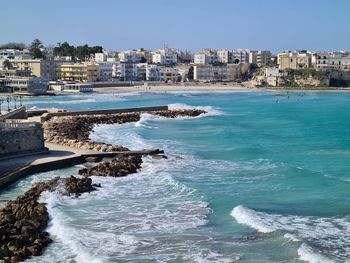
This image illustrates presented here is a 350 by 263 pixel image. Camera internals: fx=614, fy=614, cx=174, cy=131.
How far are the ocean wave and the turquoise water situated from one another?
0.03 metres

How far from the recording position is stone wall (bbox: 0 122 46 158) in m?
25.7

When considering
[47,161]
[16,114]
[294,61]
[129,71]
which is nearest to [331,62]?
[294,61]

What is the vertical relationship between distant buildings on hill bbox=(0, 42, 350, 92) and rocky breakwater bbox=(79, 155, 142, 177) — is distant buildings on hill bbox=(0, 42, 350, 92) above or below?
above

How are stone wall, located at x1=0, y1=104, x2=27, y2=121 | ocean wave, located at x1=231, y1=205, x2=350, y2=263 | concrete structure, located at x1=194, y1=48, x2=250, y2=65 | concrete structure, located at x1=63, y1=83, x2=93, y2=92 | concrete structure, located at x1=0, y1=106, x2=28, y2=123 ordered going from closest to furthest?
ocean wave, located at x1=231, y1=205, x2=350, y2=263
concrete structure, located at x1=0, y1=106, x2=28, y2=123
stone wall, located at x1=0, y1=104, x2=27, y2=121
concrete structure, located at x1=63, y1=83, x2=93, y2=92
concrete structure, located at x1=194, y1=48, x2=250, y2=65

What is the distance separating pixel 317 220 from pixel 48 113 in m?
30.3

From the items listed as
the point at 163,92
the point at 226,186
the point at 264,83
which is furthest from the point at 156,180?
the point at 264,83

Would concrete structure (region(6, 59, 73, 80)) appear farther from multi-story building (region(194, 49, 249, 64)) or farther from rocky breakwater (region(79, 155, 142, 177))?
rocky breakwater (region(79, 155, 142, 177))

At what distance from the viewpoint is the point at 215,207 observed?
19.2 metres

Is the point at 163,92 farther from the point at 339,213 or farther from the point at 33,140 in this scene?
the point at 339,213

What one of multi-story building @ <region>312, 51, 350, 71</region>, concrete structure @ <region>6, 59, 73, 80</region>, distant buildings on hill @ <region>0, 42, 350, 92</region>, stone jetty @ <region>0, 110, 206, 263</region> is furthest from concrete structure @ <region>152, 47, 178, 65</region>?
stone jetty @ <region>0, 110, 206, 263</region>

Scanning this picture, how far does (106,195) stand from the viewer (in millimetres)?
20938

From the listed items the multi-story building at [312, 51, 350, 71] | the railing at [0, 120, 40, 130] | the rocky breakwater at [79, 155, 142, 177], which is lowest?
the rocky breakwater at [79, 155, 142, 177]

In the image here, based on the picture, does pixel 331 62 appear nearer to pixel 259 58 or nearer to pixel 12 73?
pixel 259 58

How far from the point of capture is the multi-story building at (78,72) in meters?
99.6
